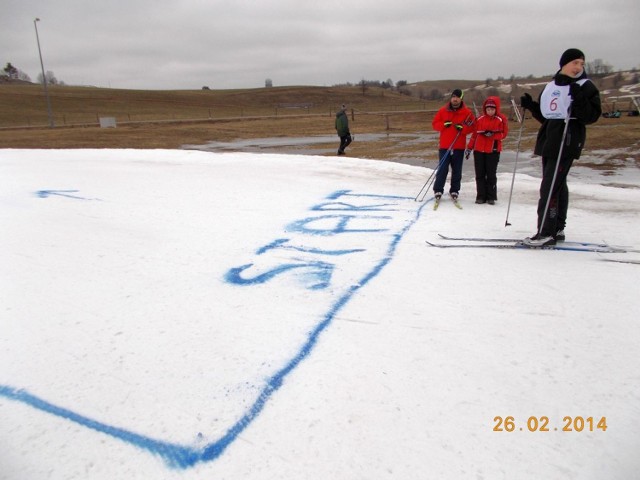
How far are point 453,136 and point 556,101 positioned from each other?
218 cm

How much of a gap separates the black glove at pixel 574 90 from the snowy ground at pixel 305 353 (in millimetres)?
1403

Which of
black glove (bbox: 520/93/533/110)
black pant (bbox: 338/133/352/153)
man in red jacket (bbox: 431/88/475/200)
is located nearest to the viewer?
black glove (bbox: 520/93/533/110)

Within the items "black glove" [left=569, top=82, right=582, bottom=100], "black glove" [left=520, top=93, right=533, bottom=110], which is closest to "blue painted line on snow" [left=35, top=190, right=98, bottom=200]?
"black glove" [left=520, top=93, right=533, bottom=110]

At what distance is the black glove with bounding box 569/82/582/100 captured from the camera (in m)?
4.00

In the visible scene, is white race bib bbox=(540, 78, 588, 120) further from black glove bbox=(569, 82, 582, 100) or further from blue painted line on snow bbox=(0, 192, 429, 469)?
blue painted line on snow bbox=(0, 192, 429, 469)

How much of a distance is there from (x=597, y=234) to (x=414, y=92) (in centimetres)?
11696

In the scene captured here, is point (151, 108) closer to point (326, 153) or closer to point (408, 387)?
point (326, 153)

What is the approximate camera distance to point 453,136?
Answer: 20.7 feet

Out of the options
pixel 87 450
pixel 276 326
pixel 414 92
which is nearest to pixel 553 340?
pixel 276 326

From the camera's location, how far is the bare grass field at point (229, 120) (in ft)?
56.2

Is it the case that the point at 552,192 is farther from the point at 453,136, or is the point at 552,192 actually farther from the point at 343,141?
the point at 343,141

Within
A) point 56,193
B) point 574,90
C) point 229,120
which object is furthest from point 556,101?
point 229,120

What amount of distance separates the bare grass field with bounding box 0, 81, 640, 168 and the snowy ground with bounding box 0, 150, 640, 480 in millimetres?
9471

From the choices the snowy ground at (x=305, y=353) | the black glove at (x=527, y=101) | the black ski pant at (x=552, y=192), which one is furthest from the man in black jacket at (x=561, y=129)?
the snowy ground at (x=305, y=353)
